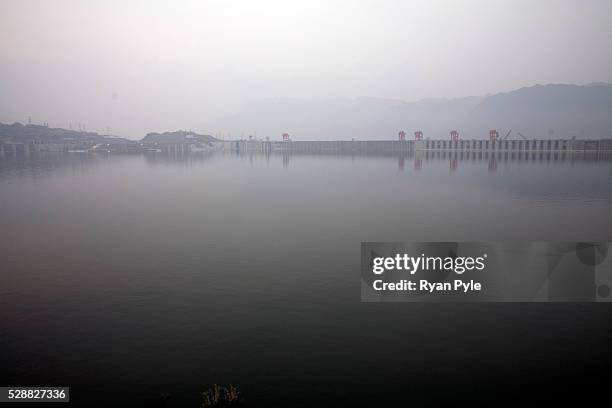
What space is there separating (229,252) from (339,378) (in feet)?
52.6

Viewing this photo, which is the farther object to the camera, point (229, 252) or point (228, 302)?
point (229, 252)

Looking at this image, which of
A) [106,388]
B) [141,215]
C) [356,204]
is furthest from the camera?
[356,204]

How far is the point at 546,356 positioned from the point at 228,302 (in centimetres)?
1292

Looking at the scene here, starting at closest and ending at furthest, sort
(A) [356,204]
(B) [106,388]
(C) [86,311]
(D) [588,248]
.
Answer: (B) [106,388] → (C) [86,311] → (D) [588,248] → (A) [356,204]

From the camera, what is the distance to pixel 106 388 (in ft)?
45.1

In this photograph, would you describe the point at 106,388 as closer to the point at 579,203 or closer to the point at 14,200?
the point at 14,200

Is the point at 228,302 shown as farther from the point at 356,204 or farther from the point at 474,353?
the point at 356,204

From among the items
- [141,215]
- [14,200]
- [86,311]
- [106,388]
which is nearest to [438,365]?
[106,388]

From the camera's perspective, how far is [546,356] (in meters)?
15.9

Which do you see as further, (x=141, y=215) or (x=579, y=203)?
(x=579, y=203)

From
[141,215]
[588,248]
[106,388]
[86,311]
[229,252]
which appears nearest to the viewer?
[106,388]

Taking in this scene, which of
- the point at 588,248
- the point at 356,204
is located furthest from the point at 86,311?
the point at 356,204

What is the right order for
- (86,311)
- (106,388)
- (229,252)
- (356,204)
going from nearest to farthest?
1. (106,388)
2. (86,311)
3. (229,252)
4. (356,204)

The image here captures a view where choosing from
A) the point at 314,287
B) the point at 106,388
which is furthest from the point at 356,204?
the point at 106,388
